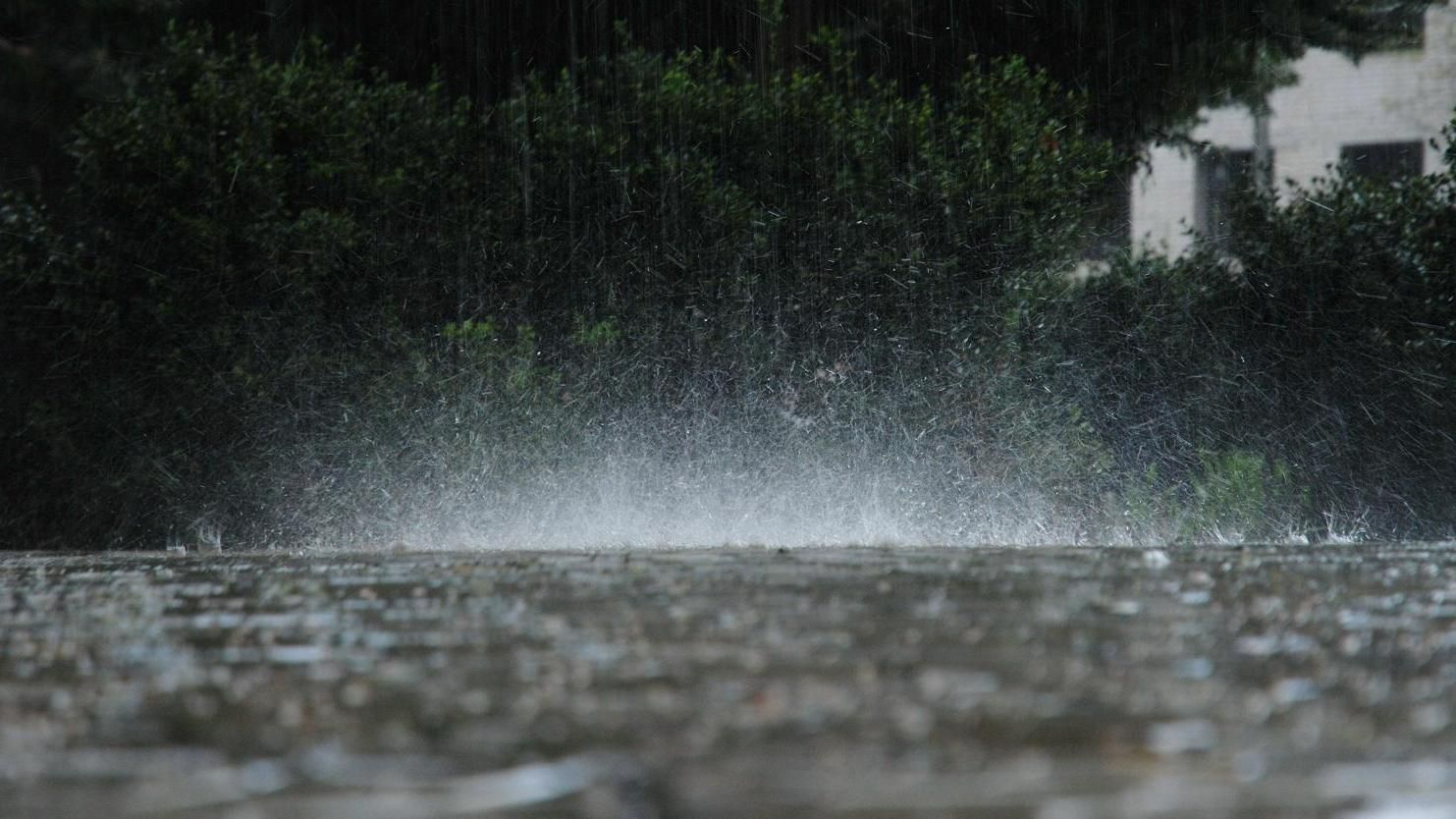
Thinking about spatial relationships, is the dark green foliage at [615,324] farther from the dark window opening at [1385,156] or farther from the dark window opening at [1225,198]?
the dark window opening at [1385,156]

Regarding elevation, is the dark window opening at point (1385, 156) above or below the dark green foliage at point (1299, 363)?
above

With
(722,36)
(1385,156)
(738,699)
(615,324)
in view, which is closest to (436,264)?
(615,324)

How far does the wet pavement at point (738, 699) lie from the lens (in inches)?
97.7

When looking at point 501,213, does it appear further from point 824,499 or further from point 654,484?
point 824,499

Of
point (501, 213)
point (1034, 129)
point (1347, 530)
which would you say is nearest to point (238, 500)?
point (501, 213)

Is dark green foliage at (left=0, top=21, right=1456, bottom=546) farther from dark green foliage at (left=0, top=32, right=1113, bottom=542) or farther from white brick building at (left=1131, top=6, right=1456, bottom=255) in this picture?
white brick building at (left=1131, top=6, right=1456, bottom=255)

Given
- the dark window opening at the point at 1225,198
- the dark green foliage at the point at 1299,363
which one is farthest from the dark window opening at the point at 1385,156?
the dark green foliage at the point at 1299,363

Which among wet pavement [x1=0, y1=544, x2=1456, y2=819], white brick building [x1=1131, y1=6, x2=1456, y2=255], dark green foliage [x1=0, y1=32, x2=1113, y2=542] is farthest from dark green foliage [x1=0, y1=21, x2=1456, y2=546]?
white brick building [x1=1131, y1=6, x2=1456, y2=255]

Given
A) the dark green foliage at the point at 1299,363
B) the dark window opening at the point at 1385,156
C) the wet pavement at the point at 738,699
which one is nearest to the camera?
the wet pavement at the point at 738,699

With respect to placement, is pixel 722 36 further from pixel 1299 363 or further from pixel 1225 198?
pixel 1299 363

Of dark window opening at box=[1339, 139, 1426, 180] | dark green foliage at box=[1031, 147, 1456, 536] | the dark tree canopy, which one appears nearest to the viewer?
dark green foliage at box=[1031, 147, 1456, 536]

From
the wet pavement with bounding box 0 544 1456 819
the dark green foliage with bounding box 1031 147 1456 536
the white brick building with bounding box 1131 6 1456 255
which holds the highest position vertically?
the white brick building with bounding box 1131 6 1456 255

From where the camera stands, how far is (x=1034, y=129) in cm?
1141

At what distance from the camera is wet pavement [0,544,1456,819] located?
2480 mm
